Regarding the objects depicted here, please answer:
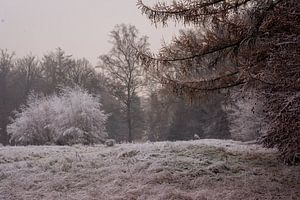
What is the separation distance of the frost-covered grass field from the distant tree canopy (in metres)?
0.90

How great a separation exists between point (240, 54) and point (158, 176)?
3283mm

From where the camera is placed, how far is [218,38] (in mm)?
8867

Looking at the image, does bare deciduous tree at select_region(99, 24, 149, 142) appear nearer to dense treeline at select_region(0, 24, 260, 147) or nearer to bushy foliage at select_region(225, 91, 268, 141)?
dense treeline at select_region(0, 24, 260, 147)

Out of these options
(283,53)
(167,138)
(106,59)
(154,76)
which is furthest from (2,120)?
(283,53)

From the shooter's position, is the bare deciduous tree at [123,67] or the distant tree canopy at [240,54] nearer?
the distant tree canopy at [240,54]

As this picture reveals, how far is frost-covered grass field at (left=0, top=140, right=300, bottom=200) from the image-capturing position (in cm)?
821

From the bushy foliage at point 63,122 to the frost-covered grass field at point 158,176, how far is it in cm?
1386

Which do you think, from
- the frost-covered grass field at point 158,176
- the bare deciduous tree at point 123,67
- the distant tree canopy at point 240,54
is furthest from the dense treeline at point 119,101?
the distant tree canopy at point 240,54

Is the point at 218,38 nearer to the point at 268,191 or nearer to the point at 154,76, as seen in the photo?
the point at 154,76

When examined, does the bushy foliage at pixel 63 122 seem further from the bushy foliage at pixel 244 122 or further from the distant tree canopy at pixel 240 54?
the distant tree canopy at pixel 240 54

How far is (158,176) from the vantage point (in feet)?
29.8

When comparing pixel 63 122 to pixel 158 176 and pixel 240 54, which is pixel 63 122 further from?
pixel 240 54

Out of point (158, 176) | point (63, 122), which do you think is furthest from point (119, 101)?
point (158, 176)

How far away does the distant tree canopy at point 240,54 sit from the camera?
6.86m
